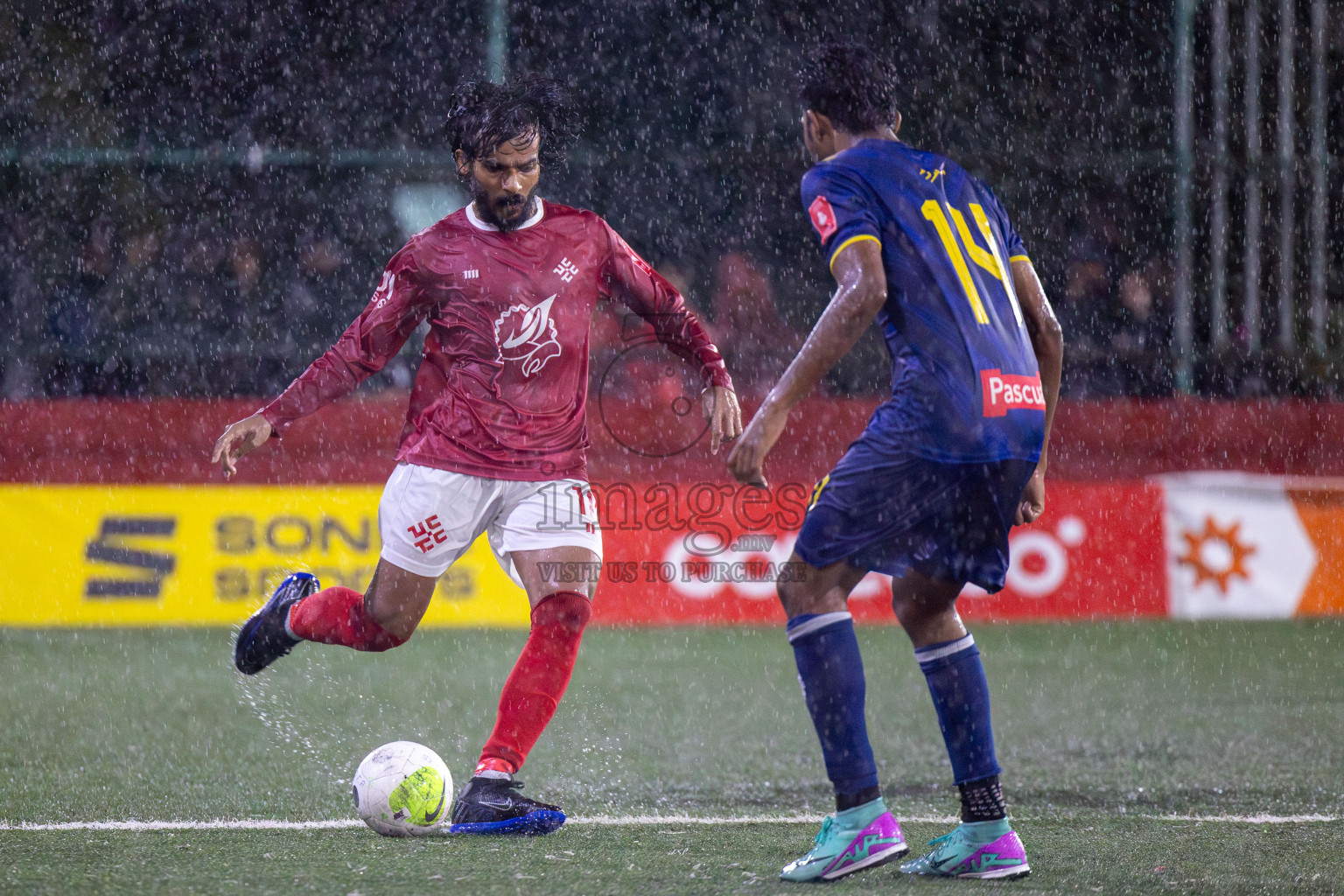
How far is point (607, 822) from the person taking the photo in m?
3.76

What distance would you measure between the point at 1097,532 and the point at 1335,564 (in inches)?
55.4

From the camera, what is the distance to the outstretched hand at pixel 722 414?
385 centimetres

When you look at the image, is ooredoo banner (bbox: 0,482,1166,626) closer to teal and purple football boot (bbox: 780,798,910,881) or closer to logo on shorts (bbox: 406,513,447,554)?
logo on shorts (bbox: 406,513,447,554)

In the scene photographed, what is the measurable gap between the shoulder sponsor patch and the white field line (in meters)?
1.58

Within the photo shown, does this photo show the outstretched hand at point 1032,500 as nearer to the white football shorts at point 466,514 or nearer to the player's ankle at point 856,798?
the player's ankle at point 856,798

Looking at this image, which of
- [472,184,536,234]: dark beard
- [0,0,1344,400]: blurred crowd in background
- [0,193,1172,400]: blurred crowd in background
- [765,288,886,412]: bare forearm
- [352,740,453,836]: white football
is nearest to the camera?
[765,288,886,412]: bare forearm

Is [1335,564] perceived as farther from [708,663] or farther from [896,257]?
[896,257]

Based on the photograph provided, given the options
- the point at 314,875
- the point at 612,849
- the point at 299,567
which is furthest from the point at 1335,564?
the point at 314,875

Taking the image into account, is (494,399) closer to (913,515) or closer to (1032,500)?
(913,515)

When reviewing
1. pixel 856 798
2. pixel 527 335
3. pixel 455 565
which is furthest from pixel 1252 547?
pixel 856 798

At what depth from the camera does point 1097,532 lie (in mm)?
8523

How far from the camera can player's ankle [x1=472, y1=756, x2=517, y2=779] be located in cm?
358

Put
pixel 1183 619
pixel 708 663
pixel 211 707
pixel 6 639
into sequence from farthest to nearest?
pixel 1183 619 → pixel 6 639 → pixel 708 663 → pixel 211 707

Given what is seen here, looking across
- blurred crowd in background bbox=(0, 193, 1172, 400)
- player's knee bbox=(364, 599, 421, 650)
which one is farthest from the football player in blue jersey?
blurred crowd in background bbox=(0, 193, 1172, 400)
